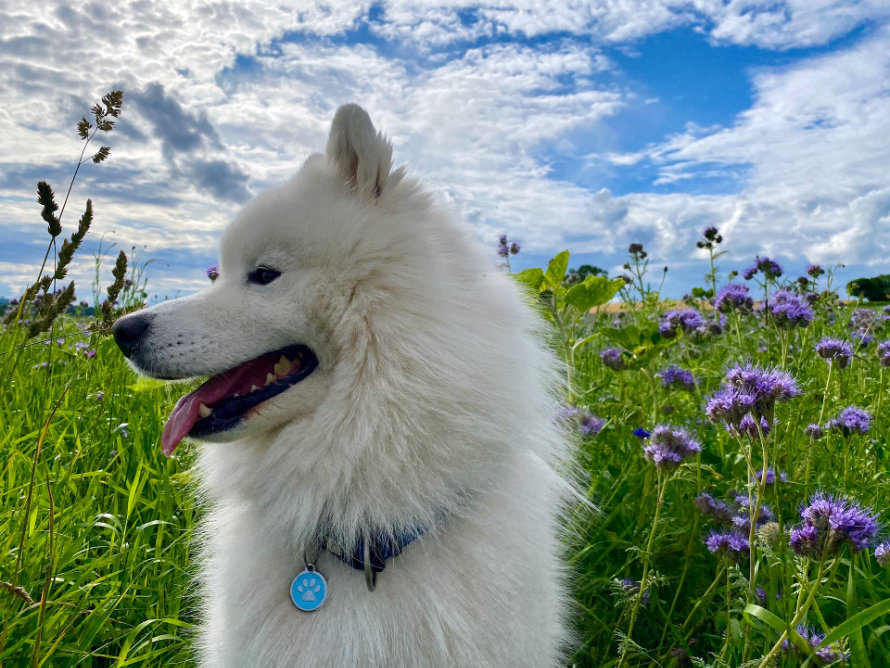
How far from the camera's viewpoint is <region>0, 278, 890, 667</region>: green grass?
83.6 inches

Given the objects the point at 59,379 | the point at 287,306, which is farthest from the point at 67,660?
the point at 59,379

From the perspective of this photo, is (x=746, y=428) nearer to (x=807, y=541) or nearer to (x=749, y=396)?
(x=749, y=396)

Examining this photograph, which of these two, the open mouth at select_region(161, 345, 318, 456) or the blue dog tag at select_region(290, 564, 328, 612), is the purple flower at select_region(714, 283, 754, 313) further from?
the blue dog tag at select_region(290, 564, 328, 612)

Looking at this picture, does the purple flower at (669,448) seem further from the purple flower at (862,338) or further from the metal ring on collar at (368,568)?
the purple flower at (862,338)

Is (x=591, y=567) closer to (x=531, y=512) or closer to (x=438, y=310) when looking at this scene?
(x=531, y=512)

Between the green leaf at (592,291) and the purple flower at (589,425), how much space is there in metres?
0.60

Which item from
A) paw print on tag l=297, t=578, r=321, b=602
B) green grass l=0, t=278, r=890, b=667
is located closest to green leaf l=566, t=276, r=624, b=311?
green grass l=0, t=278, r=890, b=667

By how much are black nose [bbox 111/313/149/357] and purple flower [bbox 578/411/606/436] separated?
2.12 meters

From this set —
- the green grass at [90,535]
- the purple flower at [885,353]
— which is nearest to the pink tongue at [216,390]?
the green grass at [90,535]

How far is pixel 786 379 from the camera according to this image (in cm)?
205

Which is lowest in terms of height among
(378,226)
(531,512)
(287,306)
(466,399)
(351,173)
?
(531,512)

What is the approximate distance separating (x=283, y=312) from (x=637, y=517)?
2191 mm

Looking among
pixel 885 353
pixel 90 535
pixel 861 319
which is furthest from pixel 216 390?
pixel 861 319

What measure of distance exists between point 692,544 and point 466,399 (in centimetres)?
168
